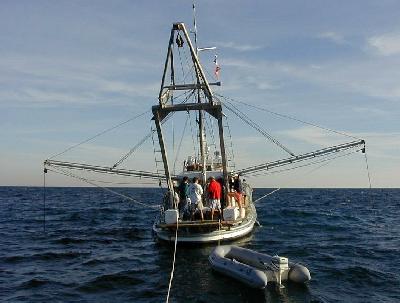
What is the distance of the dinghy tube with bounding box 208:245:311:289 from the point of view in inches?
631

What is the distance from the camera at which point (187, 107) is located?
2423cm

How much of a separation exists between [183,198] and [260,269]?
10.1 m

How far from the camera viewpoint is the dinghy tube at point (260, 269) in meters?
16.0

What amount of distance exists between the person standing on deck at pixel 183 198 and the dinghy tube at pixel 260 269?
654 cm

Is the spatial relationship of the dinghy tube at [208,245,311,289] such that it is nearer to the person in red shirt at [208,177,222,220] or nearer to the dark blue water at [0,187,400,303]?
the dark blue water at [0,187,400,303]

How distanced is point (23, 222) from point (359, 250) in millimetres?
29214

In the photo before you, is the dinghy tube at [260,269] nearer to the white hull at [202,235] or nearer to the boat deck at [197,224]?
the boat deck at [197,224]

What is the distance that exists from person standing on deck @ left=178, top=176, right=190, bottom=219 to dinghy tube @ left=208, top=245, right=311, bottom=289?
6.54 meters

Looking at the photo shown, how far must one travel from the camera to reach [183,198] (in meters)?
26.7

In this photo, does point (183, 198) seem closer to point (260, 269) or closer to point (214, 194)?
point (214, 194)

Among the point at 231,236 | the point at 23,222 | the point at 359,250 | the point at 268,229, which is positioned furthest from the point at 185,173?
the point at 23,222

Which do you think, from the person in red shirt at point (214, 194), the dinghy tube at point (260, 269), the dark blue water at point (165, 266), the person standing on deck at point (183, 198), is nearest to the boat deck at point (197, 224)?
the person in red shirt at point (214, 194)

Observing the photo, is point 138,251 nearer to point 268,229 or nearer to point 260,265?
point 260,265

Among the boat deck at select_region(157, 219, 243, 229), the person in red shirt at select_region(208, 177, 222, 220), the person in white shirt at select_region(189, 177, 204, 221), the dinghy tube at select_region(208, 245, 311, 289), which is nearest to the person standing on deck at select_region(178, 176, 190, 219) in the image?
the person in white shirt at select_region(189, 177, 204, 221)
